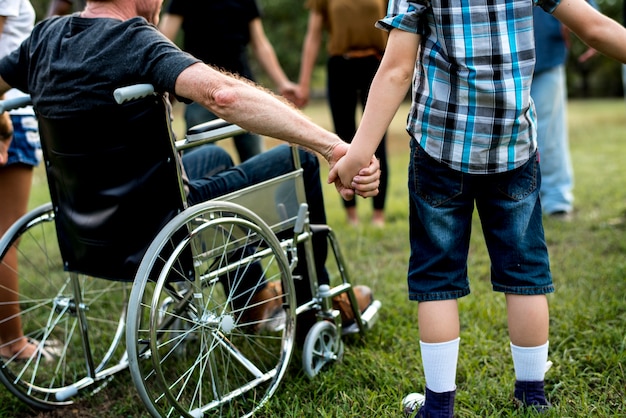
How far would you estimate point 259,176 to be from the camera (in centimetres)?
257

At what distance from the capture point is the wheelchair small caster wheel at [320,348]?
8.57 feet

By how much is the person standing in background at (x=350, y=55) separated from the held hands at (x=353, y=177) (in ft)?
9.17

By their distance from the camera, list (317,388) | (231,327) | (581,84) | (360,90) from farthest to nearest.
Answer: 1. (581,84)
2. (360,90)
3. (317,388)
4. (231,327)

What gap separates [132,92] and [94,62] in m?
0.24

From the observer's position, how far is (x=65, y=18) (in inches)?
93.1

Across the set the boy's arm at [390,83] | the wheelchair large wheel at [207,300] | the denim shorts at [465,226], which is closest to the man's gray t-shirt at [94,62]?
the wheelchair large wheel at [207,300]

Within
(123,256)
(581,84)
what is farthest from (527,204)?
(581,84)

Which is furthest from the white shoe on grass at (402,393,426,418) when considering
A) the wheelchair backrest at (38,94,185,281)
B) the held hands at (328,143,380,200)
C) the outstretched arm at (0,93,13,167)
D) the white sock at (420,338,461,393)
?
the outstretched arm at (0,93,13,167)

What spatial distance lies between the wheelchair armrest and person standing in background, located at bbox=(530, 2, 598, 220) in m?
3.27

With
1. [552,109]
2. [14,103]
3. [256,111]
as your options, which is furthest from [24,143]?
[552,109]

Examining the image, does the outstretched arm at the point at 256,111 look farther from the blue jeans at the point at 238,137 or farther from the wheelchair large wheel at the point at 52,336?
the blue jeans at the point at 238,137

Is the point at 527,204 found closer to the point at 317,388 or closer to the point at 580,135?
the point at 317,388

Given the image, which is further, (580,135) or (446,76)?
(580,135)

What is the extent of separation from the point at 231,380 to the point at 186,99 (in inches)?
44.2
